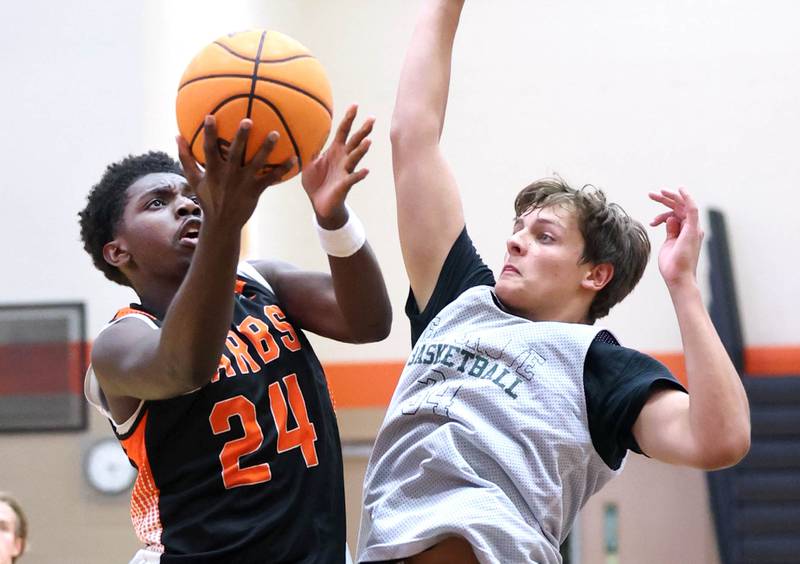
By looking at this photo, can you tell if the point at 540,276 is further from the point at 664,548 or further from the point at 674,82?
the point at 674,82

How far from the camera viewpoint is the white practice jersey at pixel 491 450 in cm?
220

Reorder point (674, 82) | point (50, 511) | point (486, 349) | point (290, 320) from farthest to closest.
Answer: point (674, 82)
point (50, 511)
point (290, 320)
point (486, 349)

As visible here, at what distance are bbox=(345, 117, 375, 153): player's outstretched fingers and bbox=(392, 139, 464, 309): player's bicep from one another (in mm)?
306

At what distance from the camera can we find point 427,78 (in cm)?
262

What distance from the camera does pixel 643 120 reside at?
7.36 metres

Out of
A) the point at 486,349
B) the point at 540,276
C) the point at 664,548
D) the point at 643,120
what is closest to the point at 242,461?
the point at 486,349

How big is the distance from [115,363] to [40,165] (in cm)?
401

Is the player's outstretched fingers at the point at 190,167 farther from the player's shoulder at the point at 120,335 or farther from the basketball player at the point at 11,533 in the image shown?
the basketball player at the point at 11,533

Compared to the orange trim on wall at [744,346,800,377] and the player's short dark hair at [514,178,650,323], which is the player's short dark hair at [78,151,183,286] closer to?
the player's short dark hair at [514,178,650,323]

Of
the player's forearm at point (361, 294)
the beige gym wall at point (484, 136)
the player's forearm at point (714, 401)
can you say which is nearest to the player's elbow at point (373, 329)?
the player's forearm at point (361, 294)

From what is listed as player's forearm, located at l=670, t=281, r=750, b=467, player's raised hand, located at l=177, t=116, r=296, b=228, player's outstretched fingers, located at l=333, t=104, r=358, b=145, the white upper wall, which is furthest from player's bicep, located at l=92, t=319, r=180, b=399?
the white upper wall

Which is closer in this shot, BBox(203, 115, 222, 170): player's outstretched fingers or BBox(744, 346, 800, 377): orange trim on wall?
BBox(203, 115, 222, 170): player's outstretched fingers

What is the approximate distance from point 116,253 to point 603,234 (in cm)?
116

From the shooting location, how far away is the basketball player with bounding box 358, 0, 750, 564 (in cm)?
216
